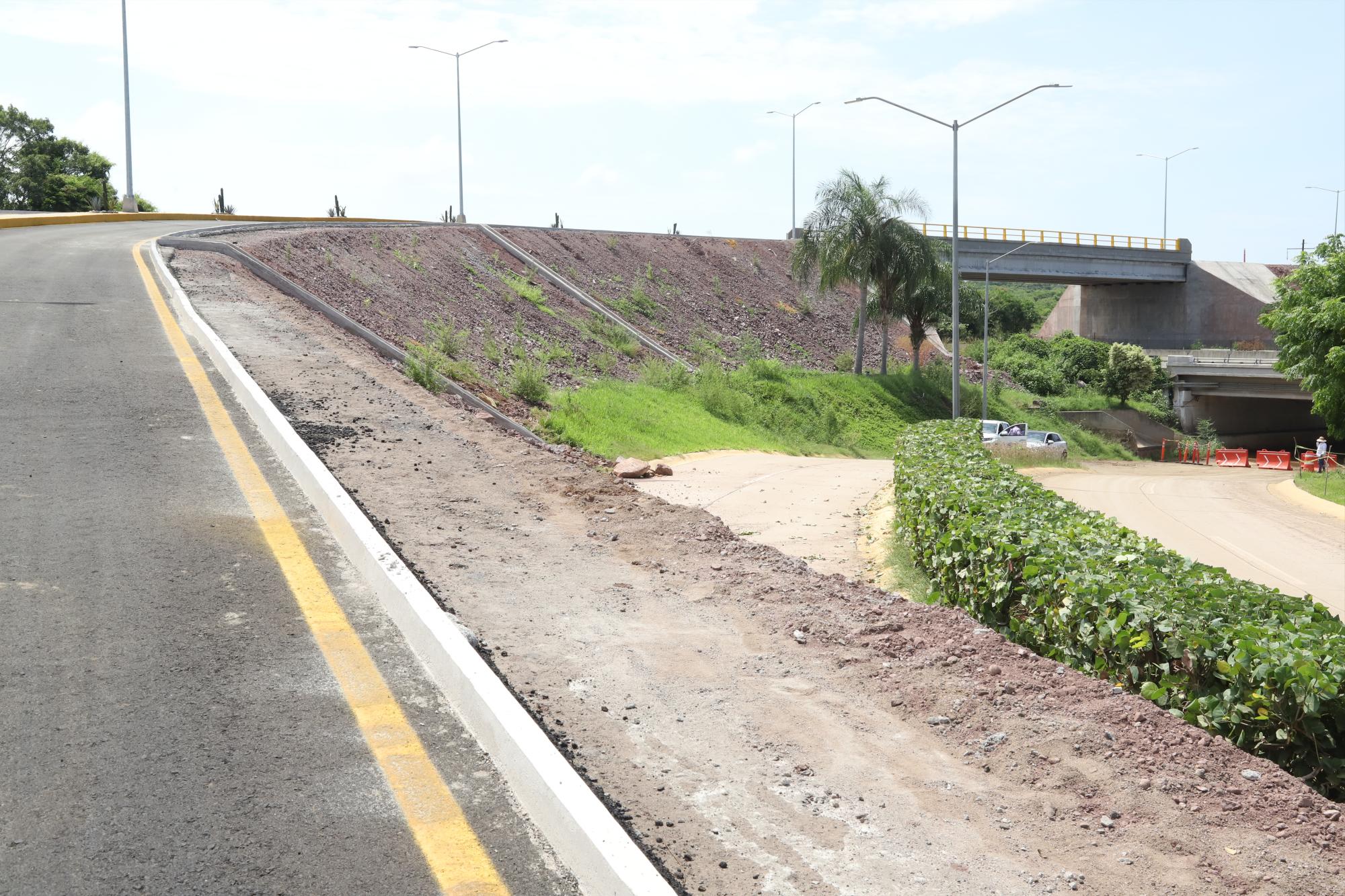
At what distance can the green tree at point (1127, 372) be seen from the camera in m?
54.0

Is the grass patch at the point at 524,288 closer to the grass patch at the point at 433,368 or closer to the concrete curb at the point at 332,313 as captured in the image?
the grass patch at the point at 433,368

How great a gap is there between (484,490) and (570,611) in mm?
3237

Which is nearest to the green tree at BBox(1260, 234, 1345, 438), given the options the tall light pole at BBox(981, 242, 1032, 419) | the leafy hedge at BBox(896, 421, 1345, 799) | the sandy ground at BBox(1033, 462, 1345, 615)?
the sandy ground at BBox(1033, 462, 1345, 615)

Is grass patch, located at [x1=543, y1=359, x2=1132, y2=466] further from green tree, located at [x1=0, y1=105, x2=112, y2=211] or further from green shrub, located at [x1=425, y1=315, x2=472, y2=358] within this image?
green tree, located at [x1=0, y1=105, x2=112, y2=211]

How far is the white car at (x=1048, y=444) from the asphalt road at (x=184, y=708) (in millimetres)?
32813

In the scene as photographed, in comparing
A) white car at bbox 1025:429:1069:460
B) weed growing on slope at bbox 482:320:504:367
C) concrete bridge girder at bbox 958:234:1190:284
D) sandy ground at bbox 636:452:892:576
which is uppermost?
concrete bridge girder at bbox 958:234:1190:284

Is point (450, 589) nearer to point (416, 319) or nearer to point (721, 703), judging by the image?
point (721, 703)

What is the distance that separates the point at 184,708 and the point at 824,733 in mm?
3118

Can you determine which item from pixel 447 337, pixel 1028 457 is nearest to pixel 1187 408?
pixel 1028 457

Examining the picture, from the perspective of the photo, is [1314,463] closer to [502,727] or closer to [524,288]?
[524,288]

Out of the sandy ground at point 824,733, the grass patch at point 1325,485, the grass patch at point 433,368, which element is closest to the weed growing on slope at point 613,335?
the grass patch at point 433,368

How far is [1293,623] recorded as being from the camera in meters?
6.18

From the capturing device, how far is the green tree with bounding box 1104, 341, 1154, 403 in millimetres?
53969

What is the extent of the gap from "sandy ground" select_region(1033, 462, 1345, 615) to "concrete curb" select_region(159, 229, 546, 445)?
11.1 meters
